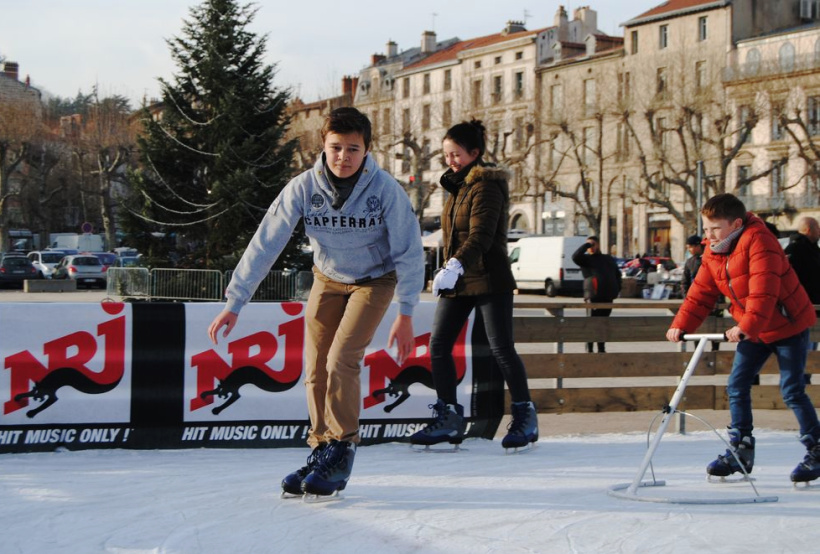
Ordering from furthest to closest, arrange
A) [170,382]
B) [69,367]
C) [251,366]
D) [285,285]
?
[285,285], [251,366], [170,382], [69,367]

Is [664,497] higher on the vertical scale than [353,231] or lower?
lower

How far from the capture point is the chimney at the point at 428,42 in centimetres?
9469

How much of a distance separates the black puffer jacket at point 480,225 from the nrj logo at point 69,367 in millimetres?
2296

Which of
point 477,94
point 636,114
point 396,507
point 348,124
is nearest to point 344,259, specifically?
point 348,124

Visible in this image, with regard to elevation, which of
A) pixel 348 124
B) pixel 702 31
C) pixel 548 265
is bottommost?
→ pixel 348 124

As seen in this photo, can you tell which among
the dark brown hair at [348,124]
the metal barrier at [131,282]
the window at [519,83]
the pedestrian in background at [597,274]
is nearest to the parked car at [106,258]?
the metal barrier at [131,282]

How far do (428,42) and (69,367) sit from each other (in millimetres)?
89907

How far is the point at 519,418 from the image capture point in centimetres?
716

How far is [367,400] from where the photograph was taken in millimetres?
7746

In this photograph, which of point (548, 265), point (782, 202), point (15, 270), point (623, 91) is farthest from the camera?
point (782, 202)

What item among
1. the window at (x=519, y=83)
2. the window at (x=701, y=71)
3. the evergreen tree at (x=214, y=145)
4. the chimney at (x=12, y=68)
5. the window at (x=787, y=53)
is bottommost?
the evergreen tree at (x=214, y=145)

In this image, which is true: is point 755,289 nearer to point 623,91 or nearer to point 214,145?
point 214,145

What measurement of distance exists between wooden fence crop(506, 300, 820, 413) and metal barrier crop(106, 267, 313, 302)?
1944 centimetres

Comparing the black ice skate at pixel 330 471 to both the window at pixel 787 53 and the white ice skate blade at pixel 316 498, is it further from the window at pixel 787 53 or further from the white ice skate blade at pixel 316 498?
the window at pixel 787 53
